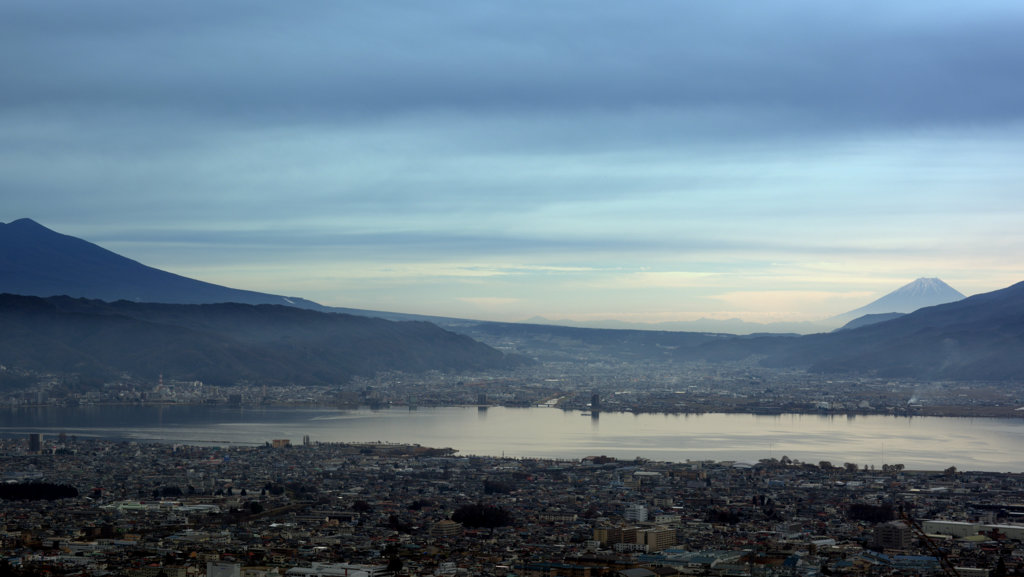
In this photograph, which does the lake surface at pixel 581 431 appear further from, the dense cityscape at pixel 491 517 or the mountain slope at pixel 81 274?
the mountain slope at pixel 81 274

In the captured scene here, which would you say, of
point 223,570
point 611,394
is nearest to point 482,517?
point 223,570

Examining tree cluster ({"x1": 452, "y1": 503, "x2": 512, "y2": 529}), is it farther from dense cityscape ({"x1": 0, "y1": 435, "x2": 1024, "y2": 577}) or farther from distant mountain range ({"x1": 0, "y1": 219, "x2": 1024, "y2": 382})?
distant mountain range ({"x1": 0, "y1": 219, "x2": 1024, "y2": 382})

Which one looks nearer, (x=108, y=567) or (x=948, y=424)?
(x=108, y=567)

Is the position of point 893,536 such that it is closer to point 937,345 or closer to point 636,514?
point 636,514

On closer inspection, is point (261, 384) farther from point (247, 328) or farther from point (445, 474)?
point (445, 474)

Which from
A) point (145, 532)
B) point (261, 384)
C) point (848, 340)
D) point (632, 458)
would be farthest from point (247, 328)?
point (145, 532)

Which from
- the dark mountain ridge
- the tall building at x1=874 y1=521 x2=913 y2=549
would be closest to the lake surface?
the tall building at x1=874 y1=521 x2=913 y2=549
